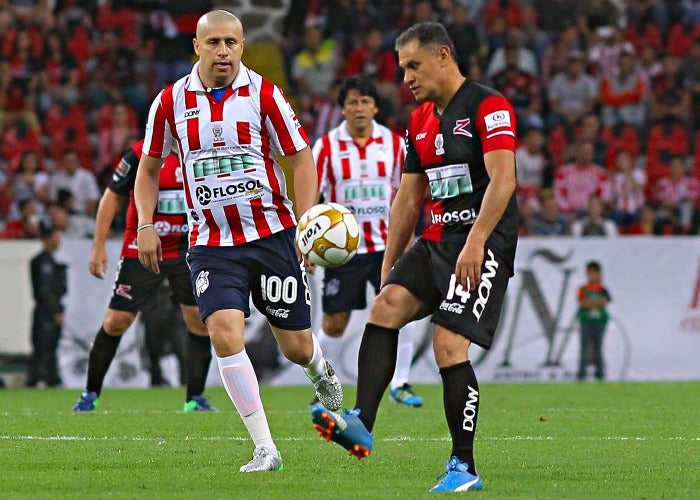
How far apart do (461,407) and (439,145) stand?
1224 millimetres

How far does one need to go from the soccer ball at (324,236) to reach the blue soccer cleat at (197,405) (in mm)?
3993

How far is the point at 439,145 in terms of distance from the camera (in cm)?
631

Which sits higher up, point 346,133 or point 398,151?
point 346,133

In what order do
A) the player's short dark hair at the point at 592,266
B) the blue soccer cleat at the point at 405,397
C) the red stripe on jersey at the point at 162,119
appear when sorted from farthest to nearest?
the player's short dark hair at the point at 592,266, the blue soccer cleat at the point at 405,397, the red stripe on jersey at the point at 162,119

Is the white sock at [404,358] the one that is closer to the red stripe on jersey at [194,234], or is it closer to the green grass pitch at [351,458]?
the green grass pitch at [351,458]

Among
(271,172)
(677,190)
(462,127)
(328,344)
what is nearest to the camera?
(462,127)

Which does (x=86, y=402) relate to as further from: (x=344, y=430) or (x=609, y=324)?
(x=609, y=324)

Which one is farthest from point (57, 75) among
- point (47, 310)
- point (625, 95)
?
point (625, 95)

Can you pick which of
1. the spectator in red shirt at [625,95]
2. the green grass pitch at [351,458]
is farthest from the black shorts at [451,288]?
the spectator in red shirt at [625,95]

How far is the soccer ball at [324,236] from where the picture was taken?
6859 mm

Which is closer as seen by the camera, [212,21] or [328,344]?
[212,21]

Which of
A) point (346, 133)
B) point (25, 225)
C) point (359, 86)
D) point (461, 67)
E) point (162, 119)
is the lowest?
point (25, 225)

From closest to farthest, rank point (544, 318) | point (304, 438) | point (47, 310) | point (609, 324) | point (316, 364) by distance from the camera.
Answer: point (316, 364), point (304, 438), point (47, 310), point (544, 318), point (609, 324)

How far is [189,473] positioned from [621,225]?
11.1m
